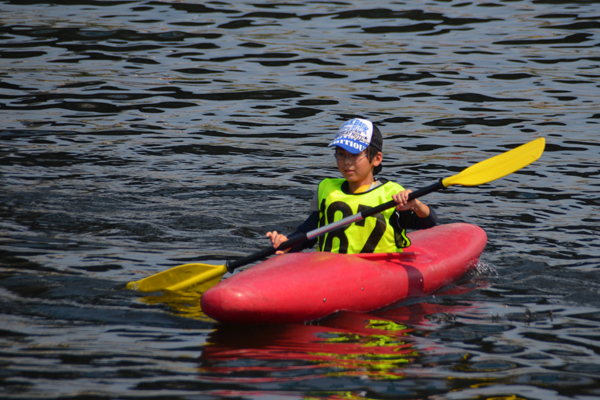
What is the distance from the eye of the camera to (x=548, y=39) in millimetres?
12805

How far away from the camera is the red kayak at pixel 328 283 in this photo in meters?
3.85

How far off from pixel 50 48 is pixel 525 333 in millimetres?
10859

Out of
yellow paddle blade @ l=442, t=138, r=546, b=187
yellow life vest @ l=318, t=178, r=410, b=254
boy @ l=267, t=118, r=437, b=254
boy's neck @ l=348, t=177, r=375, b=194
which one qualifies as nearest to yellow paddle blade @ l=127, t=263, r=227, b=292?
boy @ l=267, t=118, r=437, b=254

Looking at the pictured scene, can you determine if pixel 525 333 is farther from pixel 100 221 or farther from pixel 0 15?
pixel 0 15

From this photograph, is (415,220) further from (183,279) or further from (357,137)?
(183,279)

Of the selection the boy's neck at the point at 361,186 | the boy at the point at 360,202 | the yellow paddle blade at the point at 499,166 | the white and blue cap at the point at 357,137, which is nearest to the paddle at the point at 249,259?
the yellow paddle blade at the point at 499,166

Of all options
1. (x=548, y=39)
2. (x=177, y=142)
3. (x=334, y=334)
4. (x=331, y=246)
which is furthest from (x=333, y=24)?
(x=334, y=334)

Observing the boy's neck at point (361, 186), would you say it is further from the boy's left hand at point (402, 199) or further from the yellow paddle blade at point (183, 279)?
the yellow paddle blade at point (183, 279)

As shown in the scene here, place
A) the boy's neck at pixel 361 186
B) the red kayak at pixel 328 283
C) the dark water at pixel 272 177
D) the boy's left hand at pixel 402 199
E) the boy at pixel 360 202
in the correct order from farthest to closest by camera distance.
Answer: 1. the boy's neck at pixel 361 186
2. the boy at pixel 360 202
3. the boy's left hand at pixel 402 199
4. the red kayak at pixel 328 283
5. the dark water at pixel 272 177

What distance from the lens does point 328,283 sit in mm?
4164

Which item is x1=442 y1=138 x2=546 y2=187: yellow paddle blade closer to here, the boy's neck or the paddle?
the paddle

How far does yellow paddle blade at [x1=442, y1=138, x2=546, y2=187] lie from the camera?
475cm

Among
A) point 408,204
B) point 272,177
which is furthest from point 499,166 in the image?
point 272,177

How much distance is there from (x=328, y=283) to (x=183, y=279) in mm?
1002
